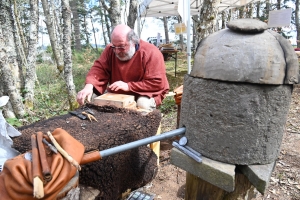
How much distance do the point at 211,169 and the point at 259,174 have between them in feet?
0.74

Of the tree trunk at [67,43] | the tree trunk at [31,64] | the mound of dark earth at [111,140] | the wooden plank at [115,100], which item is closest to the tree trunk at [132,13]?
the tree trunk at [67,43]

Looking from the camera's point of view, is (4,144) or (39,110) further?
(39,110)

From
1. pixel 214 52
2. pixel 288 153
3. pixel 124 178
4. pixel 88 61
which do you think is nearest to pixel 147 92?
pixel 124 178

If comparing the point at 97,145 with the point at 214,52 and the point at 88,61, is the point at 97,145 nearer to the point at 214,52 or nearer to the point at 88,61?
the point at 214,52

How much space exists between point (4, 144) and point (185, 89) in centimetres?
122

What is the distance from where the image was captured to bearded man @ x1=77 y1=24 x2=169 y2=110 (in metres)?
2.50

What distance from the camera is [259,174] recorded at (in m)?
1.07

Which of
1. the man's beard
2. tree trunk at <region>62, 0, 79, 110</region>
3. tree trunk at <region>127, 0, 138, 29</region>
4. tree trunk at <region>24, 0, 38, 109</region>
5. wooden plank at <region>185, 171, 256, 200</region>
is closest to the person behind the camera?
wooden plank at <region>185, 171, 256, 200</region>

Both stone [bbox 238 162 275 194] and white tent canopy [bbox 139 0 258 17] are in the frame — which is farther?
white tent canopy [bbox 139 0 258 17]

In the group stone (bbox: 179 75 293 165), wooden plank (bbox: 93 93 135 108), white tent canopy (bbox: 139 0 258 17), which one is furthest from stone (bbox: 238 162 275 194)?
white tent canopy (bbox: 139 0 258 17)

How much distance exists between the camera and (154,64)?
8.71 ft

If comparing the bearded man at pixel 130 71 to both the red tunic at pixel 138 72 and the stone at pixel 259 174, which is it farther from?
the stone at pixel 259 174

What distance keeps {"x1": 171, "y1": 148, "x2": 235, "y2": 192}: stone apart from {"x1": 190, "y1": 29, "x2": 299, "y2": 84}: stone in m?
0.45

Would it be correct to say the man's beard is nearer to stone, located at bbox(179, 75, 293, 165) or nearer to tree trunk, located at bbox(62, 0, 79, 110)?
stone, located at bbox(179, 75, 293, 165)
